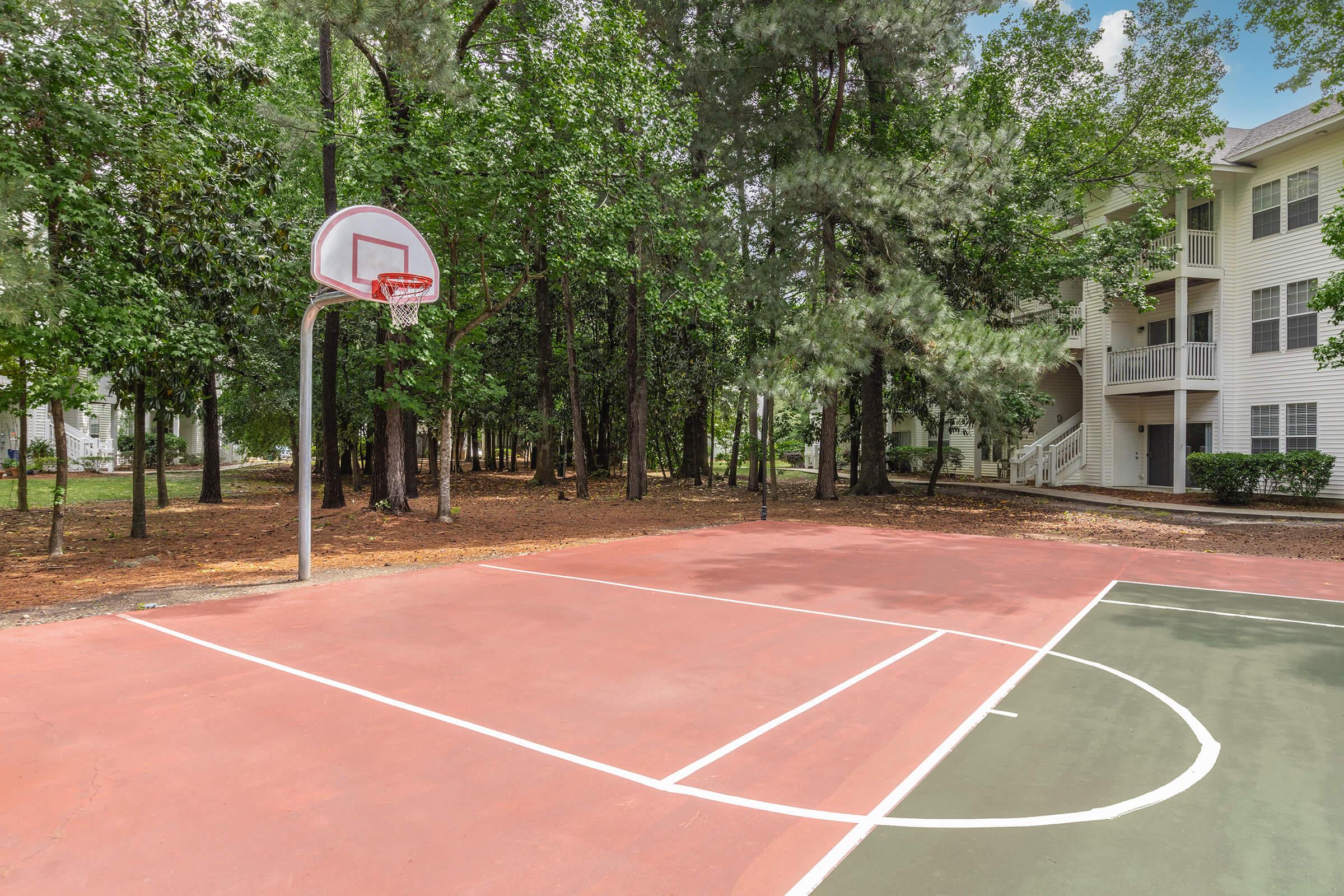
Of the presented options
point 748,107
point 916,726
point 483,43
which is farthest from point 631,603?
point 748,107

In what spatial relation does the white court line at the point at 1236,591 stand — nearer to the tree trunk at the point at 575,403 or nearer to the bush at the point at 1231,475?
the bush at the point at 1231,475

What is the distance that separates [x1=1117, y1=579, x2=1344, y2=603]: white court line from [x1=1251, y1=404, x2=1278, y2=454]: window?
41.5ft

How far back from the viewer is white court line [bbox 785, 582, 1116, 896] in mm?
2924

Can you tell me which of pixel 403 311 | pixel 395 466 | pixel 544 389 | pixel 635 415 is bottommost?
pixel 395 466

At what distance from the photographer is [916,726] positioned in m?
4.51

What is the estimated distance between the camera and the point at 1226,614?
7629 millimetres

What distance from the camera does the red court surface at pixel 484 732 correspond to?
3051 millimetres

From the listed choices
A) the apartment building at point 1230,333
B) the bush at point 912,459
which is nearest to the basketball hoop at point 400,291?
the apartment building at point 1230,333

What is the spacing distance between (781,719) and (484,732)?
6.11 feet

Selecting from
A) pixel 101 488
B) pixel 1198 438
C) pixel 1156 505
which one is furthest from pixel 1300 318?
pixel 101 488

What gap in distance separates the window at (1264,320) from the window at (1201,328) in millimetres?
972

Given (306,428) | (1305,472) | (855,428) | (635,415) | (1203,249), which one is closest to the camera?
(306,428)

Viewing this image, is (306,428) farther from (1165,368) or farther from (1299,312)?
(1299,312)

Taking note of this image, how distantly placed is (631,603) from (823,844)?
4844 mm
